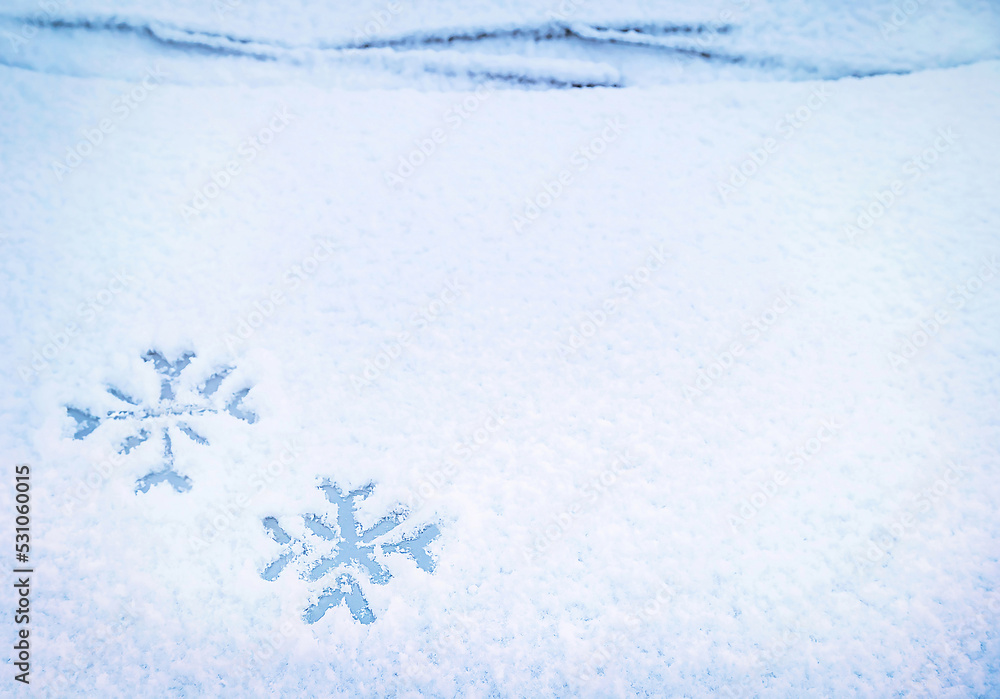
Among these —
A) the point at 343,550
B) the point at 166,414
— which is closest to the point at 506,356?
the point at 343,550

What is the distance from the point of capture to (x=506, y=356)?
2.72 ft

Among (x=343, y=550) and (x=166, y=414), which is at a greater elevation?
(x=166, y=414)

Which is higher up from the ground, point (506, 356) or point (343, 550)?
point (506, 356)

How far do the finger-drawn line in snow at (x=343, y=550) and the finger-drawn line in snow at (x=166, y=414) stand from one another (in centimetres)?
15

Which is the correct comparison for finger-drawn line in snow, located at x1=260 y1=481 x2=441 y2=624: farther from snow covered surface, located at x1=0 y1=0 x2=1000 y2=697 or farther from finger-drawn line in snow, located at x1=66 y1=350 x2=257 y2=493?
finger-drawn line in snow, located at x1=66 y1=350 x2=257 y2=493

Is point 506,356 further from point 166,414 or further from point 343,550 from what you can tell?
point 166,414

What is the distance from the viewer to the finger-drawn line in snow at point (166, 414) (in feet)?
2.59

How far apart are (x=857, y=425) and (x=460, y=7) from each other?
0.94 m

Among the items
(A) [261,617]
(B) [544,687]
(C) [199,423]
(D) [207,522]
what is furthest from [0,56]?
(B) [544,687]

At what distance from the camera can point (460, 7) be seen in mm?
1088

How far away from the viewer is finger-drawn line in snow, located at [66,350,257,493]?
791mm

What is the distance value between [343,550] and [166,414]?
314 millimetres

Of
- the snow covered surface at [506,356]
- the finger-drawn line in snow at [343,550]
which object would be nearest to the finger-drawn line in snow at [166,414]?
the snow covered surface at [506,356]

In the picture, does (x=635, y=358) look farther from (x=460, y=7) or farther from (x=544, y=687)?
(x=460, y=7)
